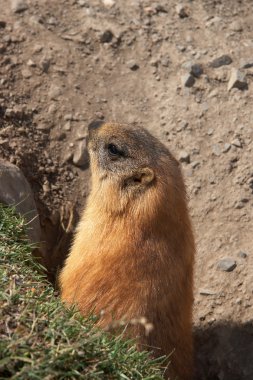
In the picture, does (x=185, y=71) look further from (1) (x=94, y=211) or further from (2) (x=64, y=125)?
(1) (x=94, y=211)

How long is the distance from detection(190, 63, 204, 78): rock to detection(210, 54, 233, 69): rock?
153 millimetres

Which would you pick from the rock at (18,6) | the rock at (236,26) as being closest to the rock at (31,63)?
the rock at (18,6)

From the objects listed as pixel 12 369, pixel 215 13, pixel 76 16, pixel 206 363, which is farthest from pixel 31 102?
pixel 12 369

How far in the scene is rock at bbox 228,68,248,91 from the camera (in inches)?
296

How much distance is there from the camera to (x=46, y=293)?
4.22 metres

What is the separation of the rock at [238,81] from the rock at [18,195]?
2.73 metres

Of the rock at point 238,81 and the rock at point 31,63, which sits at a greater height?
the rock at point 31,63

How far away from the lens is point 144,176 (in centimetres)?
562

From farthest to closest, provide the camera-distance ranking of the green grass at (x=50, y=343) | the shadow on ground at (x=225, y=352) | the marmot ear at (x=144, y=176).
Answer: the shadow on ground at (x=225, y=352)
the marmot ear at (x=144, y=176)
the green grass at (x=50, y=343)

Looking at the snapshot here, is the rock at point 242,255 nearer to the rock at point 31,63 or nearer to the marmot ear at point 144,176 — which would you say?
the marmot ear at point 144,176

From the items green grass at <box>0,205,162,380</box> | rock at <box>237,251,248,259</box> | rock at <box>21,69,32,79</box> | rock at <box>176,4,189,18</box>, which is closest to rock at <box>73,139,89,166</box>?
rock at <box>21,69,32,79</box>

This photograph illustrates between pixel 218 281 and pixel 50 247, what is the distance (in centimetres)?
183

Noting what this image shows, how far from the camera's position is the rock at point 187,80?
761 cm

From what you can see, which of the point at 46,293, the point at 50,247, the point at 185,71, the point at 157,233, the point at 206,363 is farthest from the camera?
the point at 185,71
